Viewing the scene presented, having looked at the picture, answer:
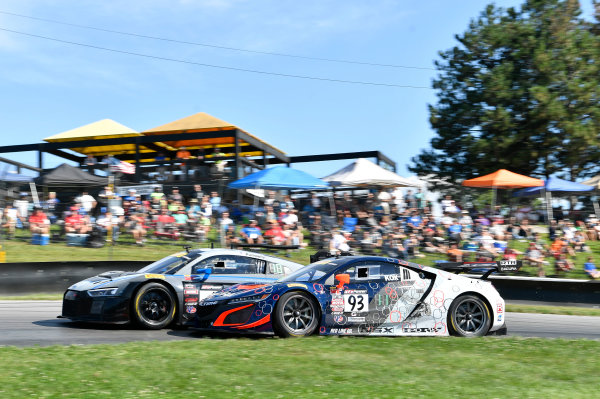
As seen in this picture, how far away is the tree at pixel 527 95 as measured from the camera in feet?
100

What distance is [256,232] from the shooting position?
19047mm

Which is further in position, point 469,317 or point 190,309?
point 190,309

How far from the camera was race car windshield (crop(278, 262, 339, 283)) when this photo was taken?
927 cm

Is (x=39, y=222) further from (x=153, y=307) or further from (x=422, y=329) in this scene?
(x=422, y=329)

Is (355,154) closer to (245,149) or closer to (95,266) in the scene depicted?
(245,149)

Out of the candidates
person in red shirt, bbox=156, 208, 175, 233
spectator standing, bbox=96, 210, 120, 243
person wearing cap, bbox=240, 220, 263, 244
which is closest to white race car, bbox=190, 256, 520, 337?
person wearing cap, bbox=240, 220, 263, 244

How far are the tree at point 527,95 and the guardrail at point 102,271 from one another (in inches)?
626

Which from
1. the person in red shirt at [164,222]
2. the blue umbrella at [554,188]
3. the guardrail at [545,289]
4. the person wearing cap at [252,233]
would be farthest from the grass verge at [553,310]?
the person in red shirt at [164,222]

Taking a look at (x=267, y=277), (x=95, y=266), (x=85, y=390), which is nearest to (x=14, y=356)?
(x=85, y=390)

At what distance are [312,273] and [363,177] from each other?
12.9 metres

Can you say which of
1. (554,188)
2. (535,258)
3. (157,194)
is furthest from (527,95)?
(157,194)

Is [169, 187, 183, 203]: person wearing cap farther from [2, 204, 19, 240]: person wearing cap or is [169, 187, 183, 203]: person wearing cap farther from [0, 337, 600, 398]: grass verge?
[0, 337, 600, 398]: grass verge

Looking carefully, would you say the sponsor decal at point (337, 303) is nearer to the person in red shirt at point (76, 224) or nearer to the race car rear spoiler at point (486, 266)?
the race car rear spoiler at point (486, 266)

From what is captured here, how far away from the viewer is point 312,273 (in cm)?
940
